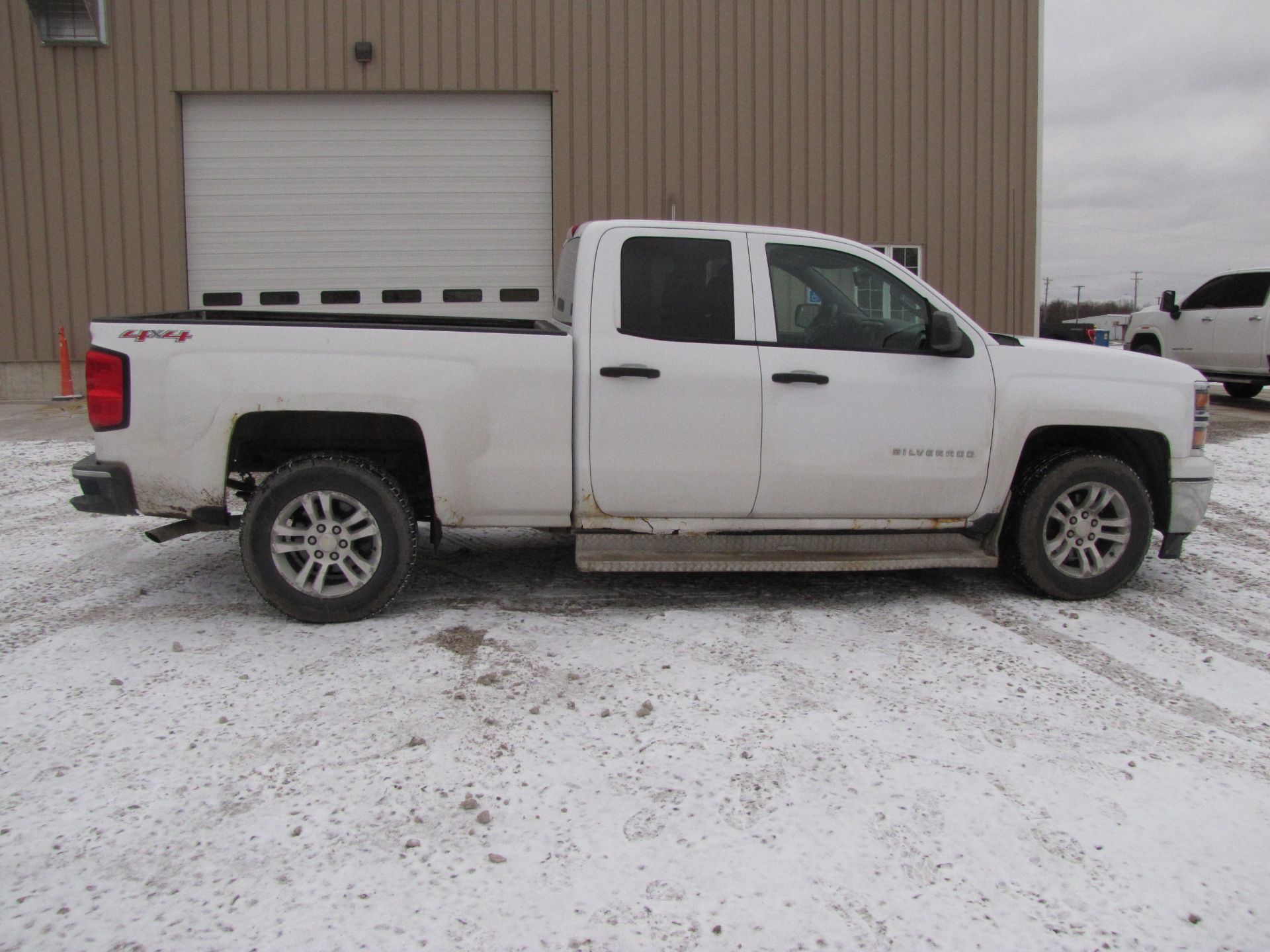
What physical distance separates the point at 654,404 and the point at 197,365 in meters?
2.05

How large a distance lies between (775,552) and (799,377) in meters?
0.85

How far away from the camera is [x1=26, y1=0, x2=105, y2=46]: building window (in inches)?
533

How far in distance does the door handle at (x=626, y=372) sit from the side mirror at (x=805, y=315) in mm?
802

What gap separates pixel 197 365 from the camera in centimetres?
460

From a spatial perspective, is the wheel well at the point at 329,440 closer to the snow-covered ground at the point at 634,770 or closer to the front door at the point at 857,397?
the snow-covered ground at the point at 634,770

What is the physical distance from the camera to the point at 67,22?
13625mm

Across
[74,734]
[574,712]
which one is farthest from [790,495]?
[74,734]

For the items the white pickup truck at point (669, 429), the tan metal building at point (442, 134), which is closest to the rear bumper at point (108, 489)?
the white pickup truck at point (669, 429)

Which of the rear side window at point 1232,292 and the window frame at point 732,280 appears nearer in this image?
the window frame at point 732,280

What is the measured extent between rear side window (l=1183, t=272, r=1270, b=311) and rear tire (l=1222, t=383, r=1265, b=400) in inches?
58.1

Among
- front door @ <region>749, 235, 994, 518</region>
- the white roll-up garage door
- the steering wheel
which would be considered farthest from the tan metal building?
the steering wheel

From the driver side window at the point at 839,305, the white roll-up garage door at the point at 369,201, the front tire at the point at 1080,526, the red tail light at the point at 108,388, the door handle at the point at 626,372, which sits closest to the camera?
the red tail light at the point at 108,388

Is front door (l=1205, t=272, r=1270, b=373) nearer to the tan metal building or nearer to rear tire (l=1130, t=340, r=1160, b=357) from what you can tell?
rear tire (l=1130, t=340, r=1160, b=357)

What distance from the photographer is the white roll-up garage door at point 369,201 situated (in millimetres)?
13945
